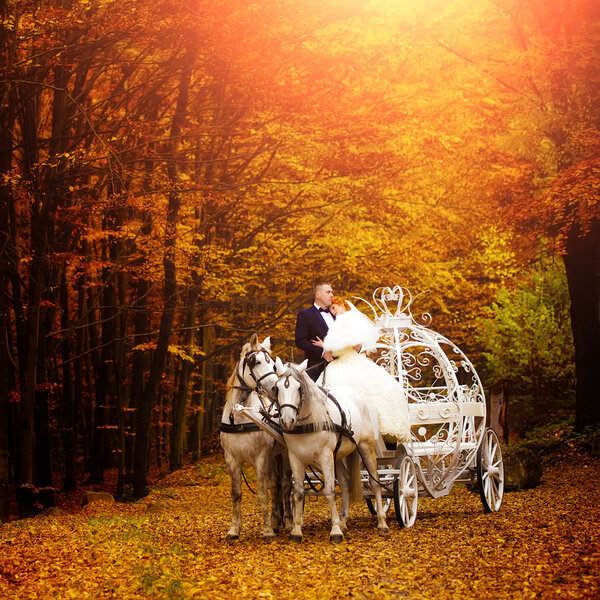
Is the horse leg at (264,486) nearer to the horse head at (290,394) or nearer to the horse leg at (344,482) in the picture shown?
the horse head at (290,394)

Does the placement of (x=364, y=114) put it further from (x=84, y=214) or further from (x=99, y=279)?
(x=99, y=279)

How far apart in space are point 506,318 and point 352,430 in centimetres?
1601

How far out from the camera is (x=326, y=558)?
8133mm

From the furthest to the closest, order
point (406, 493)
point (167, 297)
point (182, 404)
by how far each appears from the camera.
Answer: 1. point (182, 404)
2. point (167, 297)
3. point (406, 493)

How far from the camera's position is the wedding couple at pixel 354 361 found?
33.9 ft

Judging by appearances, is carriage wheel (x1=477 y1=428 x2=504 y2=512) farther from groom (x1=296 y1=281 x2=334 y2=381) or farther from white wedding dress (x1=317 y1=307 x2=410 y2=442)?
groom (x1=296 y1=281 x2=334 y2=381)

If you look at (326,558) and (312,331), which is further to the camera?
(312,331)

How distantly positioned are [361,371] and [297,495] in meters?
2.02

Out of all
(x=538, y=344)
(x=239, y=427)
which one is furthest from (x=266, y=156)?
(x=239, y=427)

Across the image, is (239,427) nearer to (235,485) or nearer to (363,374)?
(235,485)

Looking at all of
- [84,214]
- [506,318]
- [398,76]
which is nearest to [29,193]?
[84,214]

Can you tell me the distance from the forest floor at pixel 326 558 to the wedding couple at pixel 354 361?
56.0 inches

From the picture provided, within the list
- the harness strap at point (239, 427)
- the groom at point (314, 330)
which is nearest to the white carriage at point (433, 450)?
the groom at point (314, 330)

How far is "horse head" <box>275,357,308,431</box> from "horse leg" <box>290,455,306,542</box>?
2.15ft
